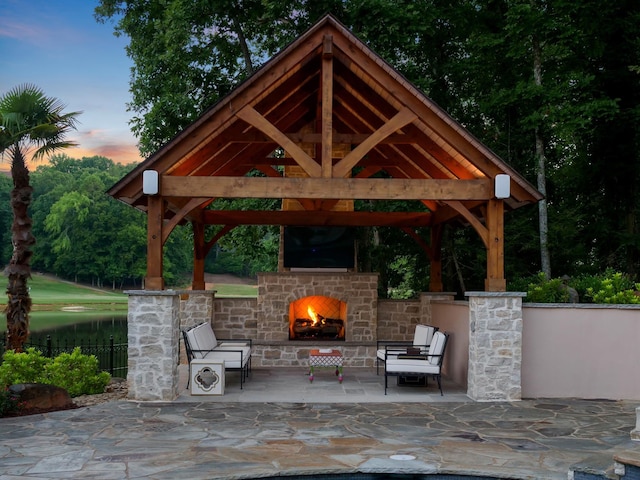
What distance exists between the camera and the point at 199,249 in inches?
577

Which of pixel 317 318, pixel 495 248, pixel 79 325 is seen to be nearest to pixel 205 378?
pixel 495 248

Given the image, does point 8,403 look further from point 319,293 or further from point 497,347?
point 319,293

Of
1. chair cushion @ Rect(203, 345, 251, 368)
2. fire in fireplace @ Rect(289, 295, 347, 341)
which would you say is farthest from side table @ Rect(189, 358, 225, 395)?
fire in fireplace @ Rect(289, 295, 347, 341)

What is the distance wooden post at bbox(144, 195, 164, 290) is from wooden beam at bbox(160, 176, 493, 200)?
0.23m

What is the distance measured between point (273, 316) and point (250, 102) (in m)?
5.84

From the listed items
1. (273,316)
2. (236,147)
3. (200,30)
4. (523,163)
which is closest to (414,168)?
(236,147)

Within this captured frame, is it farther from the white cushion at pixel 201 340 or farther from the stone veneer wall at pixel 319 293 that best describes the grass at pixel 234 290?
the white cushion at pixel 201 340

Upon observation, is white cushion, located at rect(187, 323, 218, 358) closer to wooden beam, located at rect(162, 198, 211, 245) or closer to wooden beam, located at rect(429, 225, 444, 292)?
wooden beam, located at rect(162, 198, 211, 245)

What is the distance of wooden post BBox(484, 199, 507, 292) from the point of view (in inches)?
380

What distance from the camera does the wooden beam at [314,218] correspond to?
1361 cm

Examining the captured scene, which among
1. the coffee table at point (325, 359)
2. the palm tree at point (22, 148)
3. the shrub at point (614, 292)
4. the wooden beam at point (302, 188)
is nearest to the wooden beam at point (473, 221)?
the wooden beam at point (302, 188)

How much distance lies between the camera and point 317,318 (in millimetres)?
14594

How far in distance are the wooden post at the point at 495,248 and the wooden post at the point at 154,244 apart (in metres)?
4.88

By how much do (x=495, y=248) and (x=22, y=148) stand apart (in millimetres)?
9619
